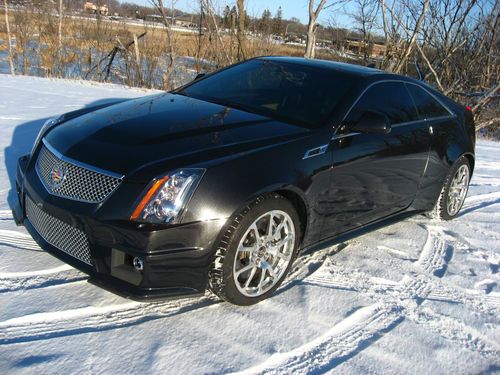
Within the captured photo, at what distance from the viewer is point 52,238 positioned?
111 inches

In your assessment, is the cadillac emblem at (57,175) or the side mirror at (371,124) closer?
the cadillac emblem at (57,175)

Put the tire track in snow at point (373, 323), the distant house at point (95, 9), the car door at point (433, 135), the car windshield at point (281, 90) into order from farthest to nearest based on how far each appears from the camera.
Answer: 1. the distant house at point (95, 9)
2. the car door at point (433, 135)
3. the car windshield at point (281, 90)
4. the tire track in snow at point (373, 323)

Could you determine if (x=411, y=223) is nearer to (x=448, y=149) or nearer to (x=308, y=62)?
(x=448, y=149)

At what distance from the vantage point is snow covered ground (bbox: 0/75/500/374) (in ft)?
7.89

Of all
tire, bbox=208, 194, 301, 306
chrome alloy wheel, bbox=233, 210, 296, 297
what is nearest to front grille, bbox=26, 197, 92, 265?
tire, bbox=208, 194, 301, 306

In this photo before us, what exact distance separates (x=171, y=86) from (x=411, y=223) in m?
10.4

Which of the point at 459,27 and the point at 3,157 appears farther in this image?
the point at 459,27

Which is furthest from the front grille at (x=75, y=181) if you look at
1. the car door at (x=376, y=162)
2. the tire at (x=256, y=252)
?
the car door at (x=376, y=162)

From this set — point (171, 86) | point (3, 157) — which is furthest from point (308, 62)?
point (171, 86)

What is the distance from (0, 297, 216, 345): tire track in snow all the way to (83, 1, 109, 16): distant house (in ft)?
46.7

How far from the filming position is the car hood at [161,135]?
8.88 feet

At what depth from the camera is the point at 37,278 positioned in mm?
2967

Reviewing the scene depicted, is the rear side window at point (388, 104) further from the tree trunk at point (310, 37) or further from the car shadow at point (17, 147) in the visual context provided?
the tree trunk at point (310, 37)

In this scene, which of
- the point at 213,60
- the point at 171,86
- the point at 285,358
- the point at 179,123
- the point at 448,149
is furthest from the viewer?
the point at 213,60
